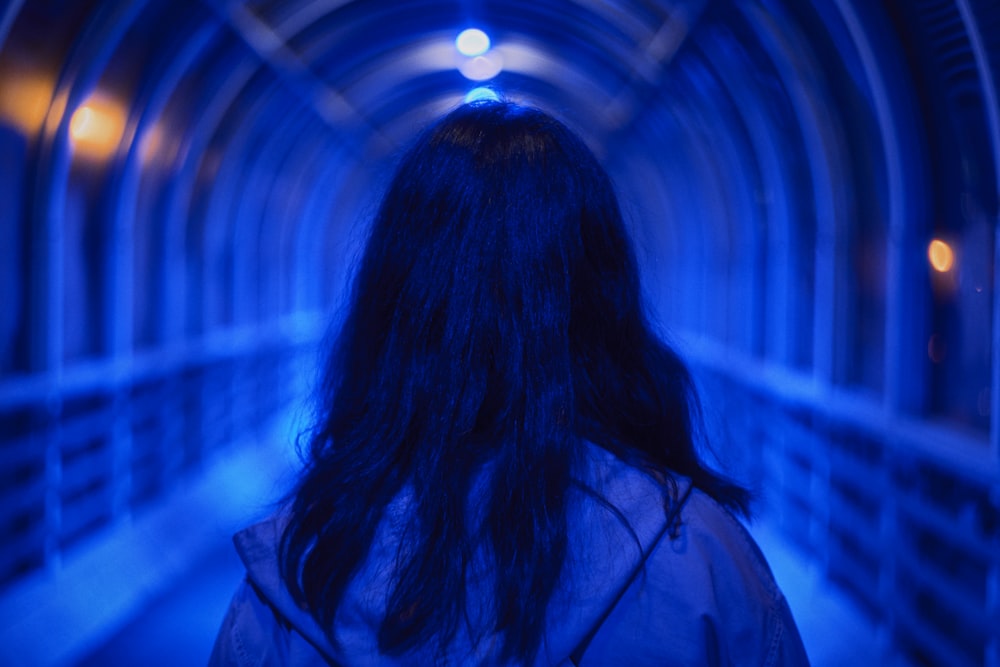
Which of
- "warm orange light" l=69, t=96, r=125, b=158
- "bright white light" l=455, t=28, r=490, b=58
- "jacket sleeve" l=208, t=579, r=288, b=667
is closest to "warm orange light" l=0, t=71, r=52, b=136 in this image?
"warm orange light" l=69, t=96, r=125, b=158

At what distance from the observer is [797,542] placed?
6.68 metres

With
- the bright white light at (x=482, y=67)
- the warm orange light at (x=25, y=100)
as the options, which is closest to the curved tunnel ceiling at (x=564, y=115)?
the warm orange light at (x=25, y=100)

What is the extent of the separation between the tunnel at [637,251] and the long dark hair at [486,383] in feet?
1.17

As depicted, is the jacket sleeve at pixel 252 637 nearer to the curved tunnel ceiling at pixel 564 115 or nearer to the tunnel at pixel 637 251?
the tunnel at pixel 637 251

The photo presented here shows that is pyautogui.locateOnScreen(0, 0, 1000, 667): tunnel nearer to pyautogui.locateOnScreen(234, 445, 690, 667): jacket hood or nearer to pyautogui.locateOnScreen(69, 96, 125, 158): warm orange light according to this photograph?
pyautogui.locateOnScreen(69, 96, 125, 158): warm orange light

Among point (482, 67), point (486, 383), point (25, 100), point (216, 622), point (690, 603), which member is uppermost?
point (482, 67)

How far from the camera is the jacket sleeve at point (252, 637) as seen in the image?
1.46m

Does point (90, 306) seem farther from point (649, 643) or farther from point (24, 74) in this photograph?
point (649, 643)

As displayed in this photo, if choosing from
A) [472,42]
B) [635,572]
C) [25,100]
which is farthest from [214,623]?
[472,42]

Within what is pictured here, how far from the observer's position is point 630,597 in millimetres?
1377

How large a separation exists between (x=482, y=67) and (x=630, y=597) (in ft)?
35.5

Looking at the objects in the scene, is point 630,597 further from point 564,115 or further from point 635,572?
point 564,115

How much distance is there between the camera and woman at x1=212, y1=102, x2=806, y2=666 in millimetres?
1369

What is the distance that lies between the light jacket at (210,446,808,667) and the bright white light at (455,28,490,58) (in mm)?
8895
